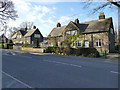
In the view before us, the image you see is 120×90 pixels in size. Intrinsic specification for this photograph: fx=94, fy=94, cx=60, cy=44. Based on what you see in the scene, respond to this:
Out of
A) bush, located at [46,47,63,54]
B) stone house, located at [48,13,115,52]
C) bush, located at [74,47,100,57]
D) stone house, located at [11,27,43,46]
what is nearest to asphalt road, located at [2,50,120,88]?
bush, located at [74,47,100,57]

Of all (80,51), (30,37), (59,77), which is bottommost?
(59,77)

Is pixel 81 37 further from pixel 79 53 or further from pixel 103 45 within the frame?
pixel 79 53

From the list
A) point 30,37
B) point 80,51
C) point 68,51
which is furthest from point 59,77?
point 30,37

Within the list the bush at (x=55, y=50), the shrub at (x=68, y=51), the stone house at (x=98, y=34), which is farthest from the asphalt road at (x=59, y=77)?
the stone house at (x=98, y=34)

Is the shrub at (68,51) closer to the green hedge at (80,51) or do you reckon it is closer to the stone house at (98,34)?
the green hedge at (80,51)

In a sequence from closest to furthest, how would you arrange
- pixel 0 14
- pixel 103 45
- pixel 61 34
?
pixel 103 45
pixel 0 14
pixel 61 34

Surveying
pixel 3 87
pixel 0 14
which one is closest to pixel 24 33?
pixel 0 14

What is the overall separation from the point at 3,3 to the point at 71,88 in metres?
26.4

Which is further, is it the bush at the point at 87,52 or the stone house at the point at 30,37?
the stone house at the point at 30,37

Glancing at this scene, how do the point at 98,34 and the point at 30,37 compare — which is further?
the point at 30,37

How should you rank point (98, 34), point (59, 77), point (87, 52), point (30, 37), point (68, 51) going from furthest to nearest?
point (30, 37) < point (98, 34) < point (68, 51) < point (87, 52) < point (59, 77)

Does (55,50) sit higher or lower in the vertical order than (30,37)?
lower

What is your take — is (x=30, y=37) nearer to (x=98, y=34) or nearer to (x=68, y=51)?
(x=68, y=51)

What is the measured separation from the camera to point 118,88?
4137 millimetres
